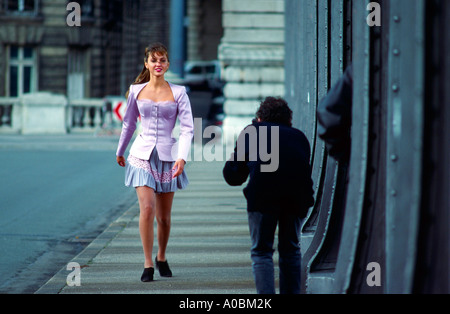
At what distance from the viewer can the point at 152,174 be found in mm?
6957

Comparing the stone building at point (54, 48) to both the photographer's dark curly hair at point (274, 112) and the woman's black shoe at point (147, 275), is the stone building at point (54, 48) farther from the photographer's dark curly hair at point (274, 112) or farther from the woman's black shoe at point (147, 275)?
the photographer's dark curly hair at point (274, 112)

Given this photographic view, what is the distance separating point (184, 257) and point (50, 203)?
505 centimetres

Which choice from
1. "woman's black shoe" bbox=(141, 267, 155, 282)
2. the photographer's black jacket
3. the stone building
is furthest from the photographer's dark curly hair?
the stone building

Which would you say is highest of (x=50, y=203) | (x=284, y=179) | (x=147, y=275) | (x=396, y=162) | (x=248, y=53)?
(x=248, y=53)

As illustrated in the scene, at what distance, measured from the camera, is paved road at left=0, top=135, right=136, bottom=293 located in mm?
8399

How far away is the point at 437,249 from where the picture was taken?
4094 mm

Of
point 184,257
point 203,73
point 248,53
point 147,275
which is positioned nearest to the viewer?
point 147,275

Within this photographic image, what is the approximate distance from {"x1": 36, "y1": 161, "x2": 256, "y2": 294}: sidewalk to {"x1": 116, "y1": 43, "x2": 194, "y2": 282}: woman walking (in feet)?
1.21

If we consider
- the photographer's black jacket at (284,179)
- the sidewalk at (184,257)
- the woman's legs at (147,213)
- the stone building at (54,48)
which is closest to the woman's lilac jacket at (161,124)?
the woman's legs at (147,213)

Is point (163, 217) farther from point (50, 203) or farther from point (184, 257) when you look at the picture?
point (50, 203)

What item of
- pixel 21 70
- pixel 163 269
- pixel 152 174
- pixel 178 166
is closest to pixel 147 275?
pixel 163 269

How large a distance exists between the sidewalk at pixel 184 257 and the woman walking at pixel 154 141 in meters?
0.37

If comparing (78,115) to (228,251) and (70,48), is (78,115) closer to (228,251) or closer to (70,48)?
(70,48)

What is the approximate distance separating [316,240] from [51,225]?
5.09m
